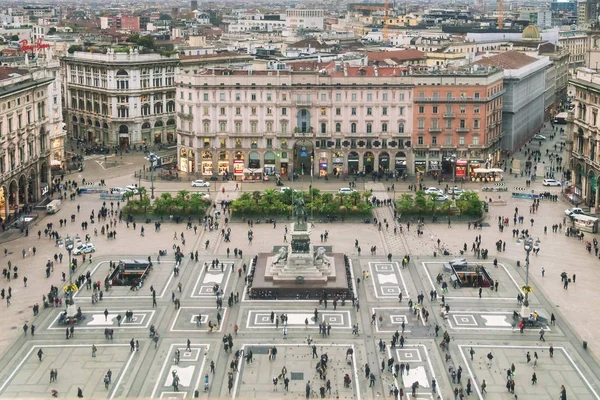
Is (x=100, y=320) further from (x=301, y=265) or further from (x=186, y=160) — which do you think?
(x=186, y=160)

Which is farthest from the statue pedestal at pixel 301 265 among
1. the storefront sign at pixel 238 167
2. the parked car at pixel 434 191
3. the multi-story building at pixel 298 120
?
the storefront sign at pixel 238 167

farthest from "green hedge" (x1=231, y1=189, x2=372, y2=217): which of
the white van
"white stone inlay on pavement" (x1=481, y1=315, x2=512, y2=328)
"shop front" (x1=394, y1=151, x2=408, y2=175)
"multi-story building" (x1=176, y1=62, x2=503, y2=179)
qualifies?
"white stone inlay on pavement" (x1=481, y1=315, x2=512, y2=328)

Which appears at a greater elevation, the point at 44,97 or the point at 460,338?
the point at 44,97

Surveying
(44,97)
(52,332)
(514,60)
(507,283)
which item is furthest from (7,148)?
(514,60)

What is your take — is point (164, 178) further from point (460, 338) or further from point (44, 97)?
point (460, 338)

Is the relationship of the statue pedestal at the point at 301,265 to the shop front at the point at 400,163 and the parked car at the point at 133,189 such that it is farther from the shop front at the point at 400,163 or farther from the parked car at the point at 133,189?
the shop front at the point at 400,163

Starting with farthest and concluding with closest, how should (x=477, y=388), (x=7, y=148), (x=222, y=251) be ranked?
(x=7, y=148)
(x=222, y=251)
(x=477, y=388)

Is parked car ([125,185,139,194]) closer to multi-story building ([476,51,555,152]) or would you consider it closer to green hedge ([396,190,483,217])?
green hedge ([396,190,483,217])

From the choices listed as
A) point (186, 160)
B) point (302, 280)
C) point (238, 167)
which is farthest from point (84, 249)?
point (186, 160)
